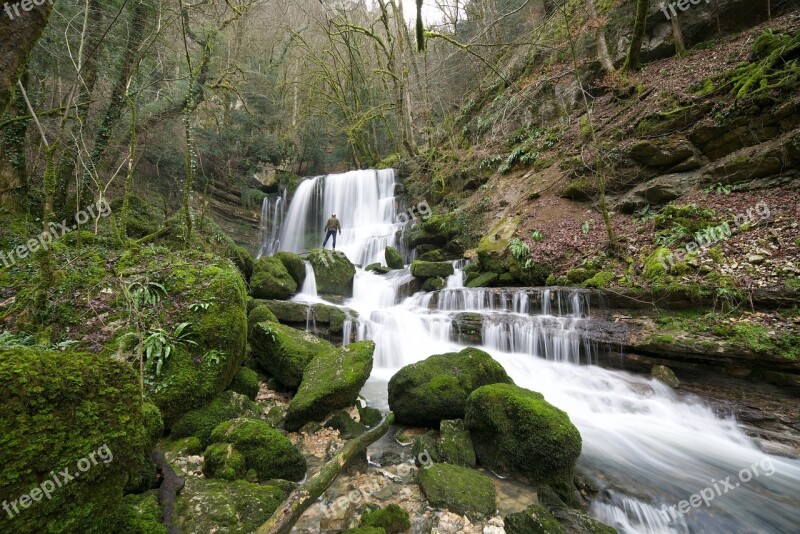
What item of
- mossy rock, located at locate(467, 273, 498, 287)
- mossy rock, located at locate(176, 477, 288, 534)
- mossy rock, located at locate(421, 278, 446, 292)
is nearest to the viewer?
mossy rock, located at locate(176, 477, 288, 534)

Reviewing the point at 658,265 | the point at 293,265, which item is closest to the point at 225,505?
the point at 658,265

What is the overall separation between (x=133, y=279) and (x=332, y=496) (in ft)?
12.4

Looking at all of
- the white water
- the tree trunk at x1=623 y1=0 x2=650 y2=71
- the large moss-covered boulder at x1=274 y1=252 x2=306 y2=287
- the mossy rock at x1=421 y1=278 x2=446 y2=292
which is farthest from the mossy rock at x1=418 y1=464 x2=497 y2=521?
the tree trunk at x1=623 y1=0 x2=650 y2=71

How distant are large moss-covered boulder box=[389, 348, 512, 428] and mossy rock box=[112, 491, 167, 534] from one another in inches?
120

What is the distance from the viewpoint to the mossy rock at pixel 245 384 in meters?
4.78

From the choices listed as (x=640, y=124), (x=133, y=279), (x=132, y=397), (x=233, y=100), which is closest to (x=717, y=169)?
(x=640, y=124)

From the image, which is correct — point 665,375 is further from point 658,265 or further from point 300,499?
point 300,499

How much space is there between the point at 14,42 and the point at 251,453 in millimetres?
3298

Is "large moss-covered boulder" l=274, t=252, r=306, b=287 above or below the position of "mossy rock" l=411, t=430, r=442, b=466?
above

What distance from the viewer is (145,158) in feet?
48.0

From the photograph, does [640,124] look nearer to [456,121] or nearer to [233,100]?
[456,121]
